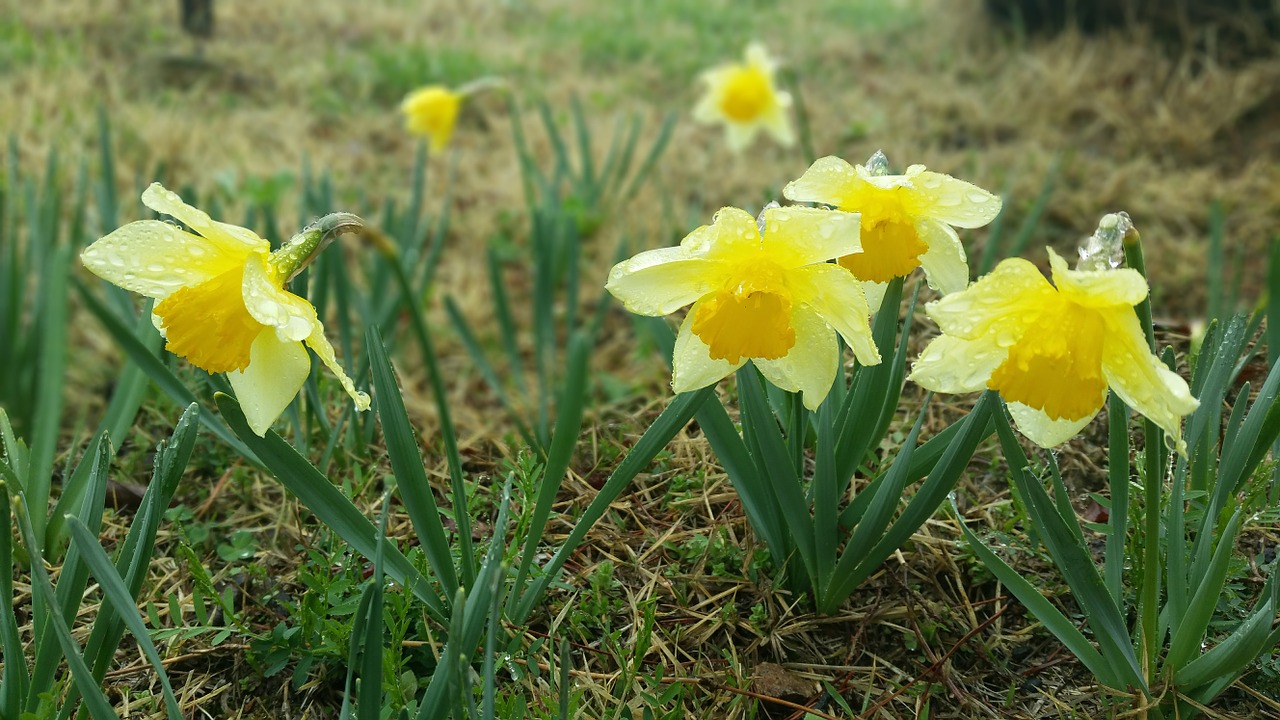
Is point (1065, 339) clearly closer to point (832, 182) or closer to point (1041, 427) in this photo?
point (1041, 427)

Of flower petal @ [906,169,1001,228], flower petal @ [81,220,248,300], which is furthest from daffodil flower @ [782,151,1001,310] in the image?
flower petal @ [81,220,248,300]

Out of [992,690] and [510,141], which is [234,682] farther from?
[510,141]

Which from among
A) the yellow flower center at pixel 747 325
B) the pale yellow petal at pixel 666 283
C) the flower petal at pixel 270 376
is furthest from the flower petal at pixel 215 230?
the yellow flower center at pixel 747 325

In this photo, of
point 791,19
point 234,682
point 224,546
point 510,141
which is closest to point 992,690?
point 234,682

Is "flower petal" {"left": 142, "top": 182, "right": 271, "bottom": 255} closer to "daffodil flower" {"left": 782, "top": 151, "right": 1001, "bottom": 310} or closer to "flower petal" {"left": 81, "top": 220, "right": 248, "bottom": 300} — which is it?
"flower petal" {"left": 81, "top": 220, "right": 248, "bottom": 300}

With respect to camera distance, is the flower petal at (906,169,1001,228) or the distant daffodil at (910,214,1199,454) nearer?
the distant daffodil at (910,214,1199,454)

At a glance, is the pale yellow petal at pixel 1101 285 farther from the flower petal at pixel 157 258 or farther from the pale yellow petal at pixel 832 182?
the flower petal at pixel 157 258

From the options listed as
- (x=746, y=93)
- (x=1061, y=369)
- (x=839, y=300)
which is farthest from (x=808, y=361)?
(x=746, y=93)
